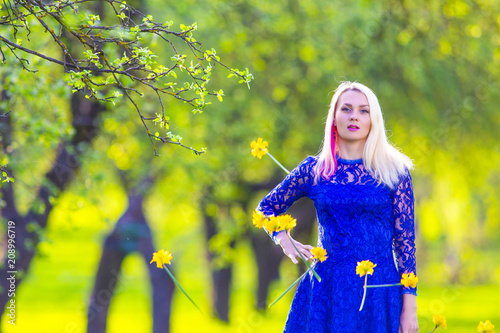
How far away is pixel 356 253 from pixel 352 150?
0.49m

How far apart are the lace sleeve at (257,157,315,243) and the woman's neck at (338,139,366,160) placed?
16 centimetres

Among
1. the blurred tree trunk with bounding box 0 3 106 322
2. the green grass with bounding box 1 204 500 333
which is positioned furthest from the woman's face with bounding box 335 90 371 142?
the blurred tree trunk with bounding box 0 3 106 322

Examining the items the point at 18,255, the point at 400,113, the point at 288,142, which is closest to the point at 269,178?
the point at 288,142

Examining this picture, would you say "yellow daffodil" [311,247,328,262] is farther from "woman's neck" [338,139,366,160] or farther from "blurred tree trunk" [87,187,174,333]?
"blurred tree trunk" [87,187,174,333]

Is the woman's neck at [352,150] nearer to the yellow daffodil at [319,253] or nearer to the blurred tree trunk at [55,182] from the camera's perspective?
the yellow daffodil at [319,253]

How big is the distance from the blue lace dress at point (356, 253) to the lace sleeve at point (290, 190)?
0.09 metres

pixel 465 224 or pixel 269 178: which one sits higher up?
pixel 465 224

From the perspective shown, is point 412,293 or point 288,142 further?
point 288,142

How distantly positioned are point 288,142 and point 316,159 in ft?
19.0

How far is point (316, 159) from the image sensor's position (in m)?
3.18

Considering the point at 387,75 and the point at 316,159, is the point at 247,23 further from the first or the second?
the point at 316,159

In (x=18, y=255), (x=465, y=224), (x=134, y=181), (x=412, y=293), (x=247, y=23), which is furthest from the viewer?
(x=465, y=224)

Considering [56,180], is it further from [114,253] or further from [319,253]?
[319,253]

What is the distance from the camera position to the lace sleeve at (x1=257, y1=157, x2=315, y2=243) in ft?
10.3
